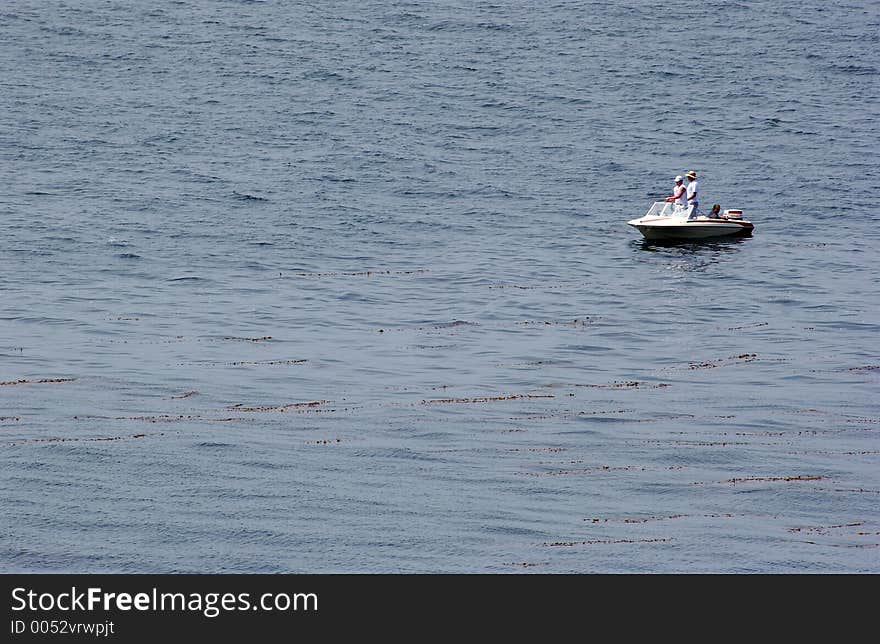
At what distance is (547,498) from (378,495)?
7.94 ft

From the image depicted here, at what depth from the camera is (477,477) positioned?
19.3 metres

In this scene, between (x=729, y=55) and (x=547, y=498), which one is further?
(x=729, y=55)

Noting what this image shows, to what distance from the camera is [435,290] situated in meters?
37.9

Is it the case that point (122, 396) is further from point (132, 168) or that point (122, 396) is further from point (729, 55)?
point (729, 55)

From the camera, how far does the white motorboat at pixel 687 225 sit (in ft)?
147

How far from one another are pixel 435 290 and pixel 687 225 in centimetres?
1156

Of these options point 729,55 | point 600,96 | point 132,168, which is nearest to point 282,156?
point 132,168

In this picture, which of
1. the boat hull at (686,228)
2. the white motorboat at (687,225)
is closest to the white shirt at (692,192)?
the white motorboat at (687,225)

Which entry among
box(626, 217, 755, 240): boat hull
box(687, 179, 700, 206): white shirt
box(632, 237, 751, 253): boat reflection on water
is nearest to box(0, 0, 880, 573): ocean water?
box(632, 237, 751, 253): boat reflection on water

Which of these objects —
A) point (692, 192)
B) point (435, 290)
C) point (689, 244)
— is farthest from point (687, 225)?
point (435, 290)

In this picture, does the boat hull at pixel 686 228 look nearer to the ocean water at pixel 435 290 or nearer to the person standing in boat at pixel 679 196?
the ocean water at pixel 435 290

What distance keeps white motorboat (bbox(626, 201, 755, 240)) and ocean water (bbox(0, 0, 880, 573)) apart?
640 mm

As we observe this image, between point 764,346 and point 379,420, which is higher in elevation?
point 764,346

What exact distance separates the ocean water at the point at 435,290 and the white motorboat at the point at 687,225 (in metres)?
0.64
